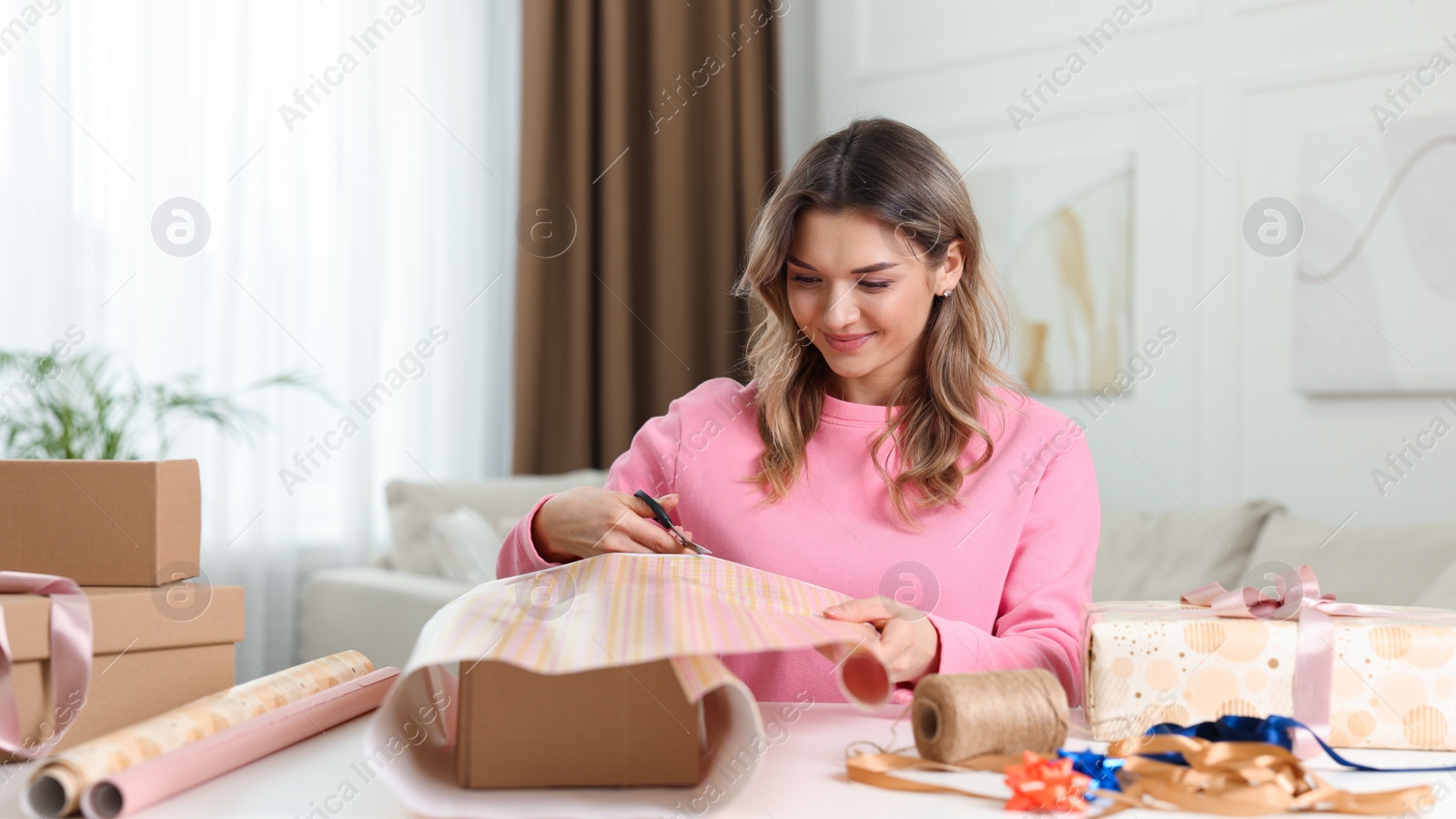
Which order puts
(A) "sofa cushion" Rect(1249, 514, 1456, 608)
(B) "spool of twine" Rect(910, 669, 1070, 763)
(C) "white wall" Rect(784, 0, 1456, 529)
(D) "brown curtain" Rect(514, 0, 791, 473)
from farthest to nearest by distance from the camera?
1. (D) "brown curtain" Rect(514, 0, 791, 473)
2. (C) "white wall" Rect(784, 0, 1456, 529)
3. (A) "sofa cushion" Rect(1249, 514, 1456, 608)
4. (B) "spool of twine" Rect(910, 669, 1070, 763)

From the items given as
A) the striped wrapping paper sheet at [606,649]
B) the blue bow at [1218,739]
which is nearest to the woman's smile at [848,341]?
the striped wrapping paper sheet at [606,649]

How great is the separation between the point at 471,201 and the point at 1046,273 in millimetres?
1822

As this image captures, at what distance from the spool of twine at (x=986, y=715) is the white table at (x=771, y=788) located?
2 cm

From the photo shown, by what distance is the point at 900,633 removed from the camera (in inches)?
35.7

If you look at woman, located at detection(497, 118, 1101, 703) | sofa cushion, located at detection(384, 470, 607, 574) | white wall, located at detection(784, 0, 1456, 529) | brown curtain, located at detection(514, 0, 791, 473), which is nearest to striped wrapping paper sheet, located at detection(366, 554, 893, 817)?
woman, located at detection(497, 118, 1101, 703)

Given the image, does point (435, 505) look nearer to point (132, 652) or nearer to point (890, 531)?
point (890, 531)

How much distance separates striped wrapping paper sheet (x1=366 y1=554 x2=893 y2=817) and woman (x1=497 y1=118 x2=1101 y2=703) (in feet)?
1.23

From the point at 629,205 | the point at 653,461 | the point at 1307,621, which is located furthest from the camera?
the point at 629,205

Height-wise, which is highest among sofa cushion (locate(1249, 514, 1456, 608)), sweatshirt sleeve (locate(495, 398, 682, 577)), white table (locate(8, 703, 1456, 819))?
sweatshirt sleeve (locate(495, 398, 682, 577))

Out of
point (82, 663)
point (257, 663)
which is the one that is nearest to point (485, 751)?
point (82, 663)

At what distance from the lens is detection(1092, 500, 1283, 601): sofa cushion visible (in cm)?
276

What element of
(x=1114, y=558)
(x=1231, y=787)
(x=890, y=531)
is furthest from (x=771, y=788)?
(x=1114, y=558)

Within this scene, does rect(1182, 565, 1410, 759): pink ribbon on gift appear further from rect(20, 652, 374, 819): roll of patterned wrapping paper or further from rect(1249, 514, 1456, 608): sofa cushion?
rect(1249, 514, 1456, 608): sofa cushion

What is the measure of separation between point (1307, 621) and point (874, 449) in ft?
1.90
